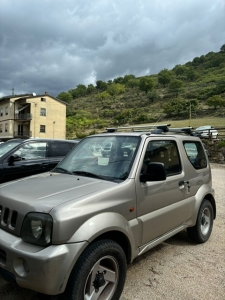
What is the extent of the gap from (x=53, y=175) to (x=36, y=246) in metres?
1.23

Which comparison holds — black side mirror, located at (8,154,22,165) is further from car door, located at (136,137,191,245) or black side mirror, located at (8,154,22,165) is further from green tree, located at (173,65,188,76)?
green tree, located at (173,65,188,76)

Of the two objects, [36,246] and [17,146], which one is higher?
[17,146]

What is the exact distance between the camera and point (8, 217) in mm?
2301

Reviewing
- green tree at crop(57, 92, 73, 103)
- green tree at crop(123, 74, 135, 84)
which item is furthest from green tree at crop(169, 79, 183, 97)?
green tree at crop(57, 92, 73, 103)

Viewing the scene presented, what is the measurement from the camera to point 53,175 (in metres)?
3.16

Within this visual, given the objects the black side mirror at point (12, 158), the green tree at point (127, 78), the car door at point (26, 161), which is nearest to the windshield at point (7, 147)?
the car door at point (26, 161)

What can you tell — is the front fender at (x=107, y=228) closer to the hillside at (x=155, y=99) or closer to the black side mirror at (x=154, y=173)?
the black side mirror at (x=154, y=173)

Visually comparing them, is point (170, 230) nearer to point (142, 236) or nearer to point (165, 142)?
point (142, 236)

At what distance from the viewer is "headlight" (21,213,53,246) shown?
201 cm

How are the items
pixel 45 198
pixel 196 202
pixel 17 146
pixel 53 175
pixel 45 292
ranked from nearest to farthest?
pixel 45 292, pixel 45 198, pixel 53 175, pixel 196 202, pixel 17 146

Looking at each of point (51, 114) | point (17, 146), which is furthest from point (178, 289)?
point (51, 114)

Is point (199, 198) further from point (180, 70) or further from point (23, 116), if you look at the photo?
point (180, 70)

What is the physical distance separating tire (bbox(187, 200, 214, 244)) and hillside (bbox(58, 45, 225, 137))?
145 ft

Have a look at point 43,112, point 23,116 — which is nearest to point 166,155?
point 43,112
